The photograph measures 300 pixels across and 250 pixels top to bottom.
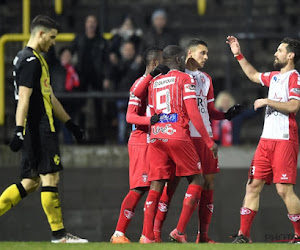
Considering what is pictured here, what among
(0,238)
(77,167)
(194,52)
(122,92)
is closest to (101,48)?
(122,92)

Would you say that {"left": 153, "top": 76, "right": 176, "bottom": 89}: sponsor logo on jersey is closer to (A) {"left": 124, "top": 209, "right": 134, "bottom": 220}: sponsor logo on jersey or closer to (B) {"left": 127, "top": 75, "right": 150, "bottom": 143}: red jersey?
(B) {"left": 127, "top": 75, "right": 150, "bottom": 143}: red jersey

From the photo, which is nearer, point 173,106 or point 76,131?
point 173,106

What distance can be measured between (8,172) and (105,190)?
1.17 m

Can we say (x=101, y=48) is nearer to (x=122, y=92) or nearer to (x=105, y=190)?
(x=122, y=92)

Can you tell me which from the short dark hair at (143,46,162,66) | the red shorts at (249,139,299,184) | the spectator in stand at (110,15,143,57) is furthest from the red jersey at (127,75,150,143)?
the spectator in stand at (110,15,143,57)

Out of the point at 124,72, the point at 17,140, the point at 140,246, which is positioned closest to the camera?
the point at 140,246

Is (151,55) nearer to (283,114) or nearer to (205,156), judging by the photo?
(205,156)

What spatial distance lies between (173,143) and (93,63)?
4163 mm

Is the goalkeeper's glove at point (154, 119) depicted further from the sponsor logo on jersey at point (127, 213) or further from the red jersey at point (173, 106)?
the sponsor logo on jersey at point (127, 213)

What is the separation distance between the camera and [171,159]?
9.97 meters

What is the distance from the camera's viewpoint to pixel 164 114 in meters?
9.84

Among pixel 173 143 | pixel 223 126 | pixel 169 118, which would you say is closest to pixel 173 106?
pixel 169 118

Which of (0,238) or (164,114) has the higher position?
(164,114)

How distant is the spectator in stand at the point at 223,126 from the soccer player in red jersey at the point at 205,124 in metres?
2.82
